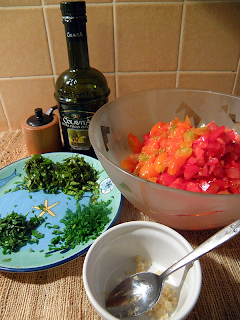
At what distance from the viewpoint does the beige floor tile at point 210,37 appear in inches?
37.4

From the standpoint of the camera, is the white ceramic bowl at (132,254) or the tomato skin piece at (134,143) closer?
the white ceramic bowl at (132,254)

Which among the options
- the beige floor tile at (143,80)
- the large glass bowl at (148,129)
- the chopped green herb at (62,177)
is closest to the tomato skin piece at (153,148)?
the large glass bowl at (148,129)

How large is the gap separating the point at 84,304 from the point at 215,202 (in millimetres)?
364

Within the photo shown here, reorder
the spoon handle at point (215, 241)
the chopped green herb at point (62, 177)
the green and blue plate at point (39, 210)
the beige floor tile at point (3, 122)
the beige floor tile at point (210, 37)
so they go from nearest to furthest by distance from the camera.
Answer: the spoon handle at point (215, 241) < the green and blue plate at point (39, 210) < the chopped green herb at point (62, 177) < the beige floor tile at point (210, 37) < the beige floor tile at point (3, 122)

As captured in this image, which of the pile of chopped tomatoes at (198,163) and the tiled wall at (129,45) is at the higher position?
the tiled wall at (129,45)

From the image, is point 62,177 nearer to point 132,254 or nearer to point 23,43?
point 132,254

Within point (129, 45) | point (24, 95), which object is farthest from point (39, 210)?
point (129, 45)

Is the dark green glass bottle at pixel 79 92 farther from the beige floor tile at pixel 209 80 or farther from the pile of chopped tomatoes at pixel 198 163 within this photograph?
the beige floor tile at pixel 209 80

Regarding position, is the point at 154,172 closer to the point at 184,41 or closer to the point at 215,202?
the point at 215,202

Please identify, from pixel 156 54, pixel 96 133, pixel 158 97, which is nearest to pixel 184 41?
pixel 156 54

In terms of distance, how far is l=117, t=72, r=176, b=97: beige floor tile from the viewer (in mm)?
1109

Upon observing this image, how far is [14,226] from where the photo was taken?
2.19ft

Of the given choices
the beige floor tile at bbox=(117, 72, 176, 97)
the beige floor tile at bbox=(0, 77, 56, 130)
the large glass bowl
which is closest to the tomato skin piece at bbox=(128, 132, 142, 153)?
the large glass bowl

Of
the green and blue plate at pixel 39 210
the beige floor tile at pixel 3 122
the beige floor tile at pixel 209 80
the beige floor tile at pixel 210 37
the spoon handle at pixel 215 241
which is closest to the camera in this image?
the spoon handle at pixel 215 241
